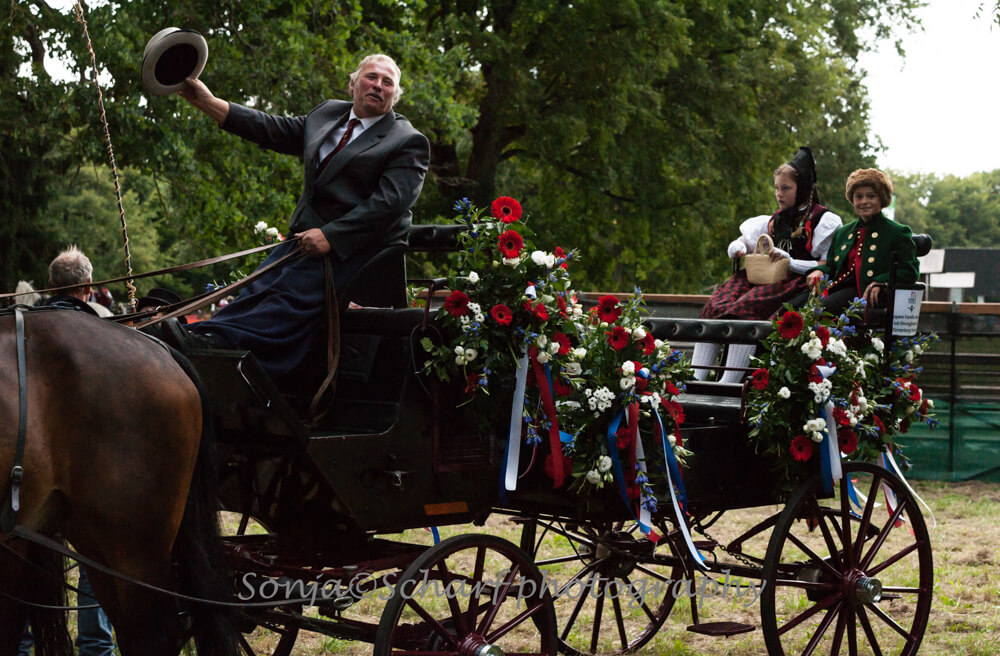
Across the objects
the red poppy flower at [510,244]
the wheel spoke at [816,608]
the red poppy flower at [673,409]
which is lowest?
the wheel spoke at [816,608]

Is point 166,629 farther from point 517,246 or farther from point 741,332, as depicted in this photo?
point 741,332

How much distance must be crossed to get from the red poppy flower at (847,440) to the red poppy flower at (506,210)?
1.80 metres

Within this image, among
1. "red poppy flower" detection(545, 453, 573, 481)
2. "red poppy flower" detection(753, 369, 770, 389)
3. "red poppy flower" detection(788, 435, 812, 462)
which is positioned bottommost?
"red poppy flower" detection(545, 453, 573, 481)

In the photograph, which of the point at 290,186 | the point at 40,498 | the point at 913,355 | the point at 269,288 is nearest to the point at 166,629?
the point at 40,498

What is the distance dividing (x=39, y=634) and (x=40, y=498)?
3.01ft

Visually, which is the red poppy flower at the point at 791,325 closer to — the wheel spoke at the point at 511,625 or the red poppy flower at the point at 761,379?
the red poppy flower at the point at 761,379

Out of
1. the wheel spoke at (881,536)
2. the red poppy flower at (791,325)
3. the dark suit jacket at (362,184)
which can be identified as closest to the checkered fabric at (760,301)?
the red poppy flower at (791,325)

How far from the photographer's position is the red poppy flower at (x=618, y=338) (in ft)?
13.2

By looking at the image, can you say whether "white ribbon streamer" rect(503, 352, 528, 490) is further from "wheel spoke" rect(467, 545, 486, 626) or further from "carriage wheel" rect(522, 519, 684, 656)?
"carriage wheel" rect(522, 519, 684, 656)

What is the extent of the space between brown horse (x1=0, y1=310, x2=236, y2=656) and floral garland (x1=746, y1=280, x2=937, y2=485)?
2274 mm

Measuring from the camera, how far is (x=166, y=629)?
3.25m

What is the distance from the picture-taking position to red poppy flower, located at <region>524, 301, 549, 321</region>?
3.79 meters

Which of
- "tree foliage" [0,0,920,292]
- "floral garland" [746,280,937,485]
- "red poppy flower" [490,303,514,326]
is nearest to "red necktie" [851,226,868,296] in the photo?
"floral garland" [746,280,937,485]

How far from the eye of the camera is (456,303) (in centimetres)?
371
